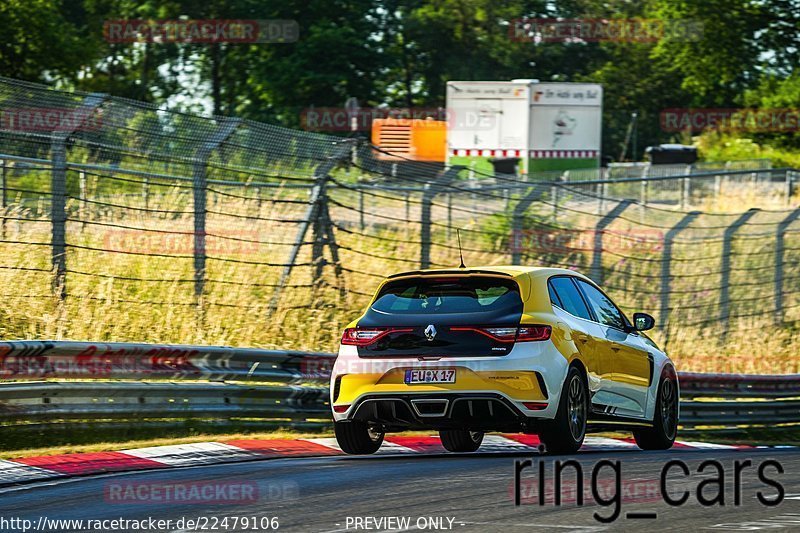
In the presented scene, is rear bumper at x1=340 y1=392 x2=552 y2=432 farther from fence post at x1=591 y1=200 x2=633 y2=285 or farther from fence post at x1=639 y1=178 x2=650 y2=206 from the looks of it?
fence post at x1=639 y1=178 x2=650 y2=206

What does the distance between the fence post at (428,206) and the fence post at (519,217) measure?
41.2 inches

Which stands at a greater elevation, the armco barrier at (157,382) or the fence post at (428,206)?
Answer: the fence post at (428,206)

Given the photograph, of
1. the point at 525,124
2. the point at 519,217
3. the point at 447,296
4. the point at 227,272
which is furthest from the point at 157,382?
the point at 525,124

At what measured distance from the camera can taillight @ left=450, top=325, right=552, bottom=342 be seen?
10.6 m

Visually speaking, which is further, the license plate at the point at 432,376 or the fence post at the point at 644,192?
the fence post at the point at 644,192

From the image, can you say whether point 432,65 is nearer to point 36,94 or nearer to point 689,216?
point 689,216

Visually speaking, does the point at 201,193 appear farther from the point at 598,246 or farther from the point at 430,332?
the point at 598,246

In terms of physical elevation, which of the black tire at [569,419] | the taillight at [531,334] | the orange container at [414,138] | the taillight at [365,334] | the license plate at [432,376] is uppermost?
the orange container at [414,138]

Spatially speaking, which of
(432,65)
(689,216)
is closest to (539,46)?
(432,65)

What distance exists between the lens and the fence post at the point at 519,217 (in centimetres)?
1803

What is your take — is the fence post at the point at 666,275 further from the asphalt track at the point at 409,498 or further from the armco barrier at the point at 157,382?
the asphalt track at the point at 409,498

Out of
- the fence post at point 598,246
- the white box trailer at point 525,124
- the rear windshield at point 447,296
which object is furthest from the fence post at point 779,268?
the white box trailer at point 525,124

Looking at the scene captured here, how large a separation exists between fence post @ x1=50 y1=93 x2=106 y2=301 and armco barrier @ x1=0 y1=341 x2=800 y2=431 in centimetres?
231

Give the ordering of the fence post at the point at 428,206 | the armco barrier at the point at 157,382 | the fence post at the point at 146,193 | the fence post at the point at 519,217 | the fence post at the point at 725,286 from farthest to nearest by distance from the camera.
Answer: the fence post at the point at 725,286, the fence post at the point at 519,217, the fence post at the point at 428,206, the fence post at the point at 146,193, the armco barrier at the point at 157,382
